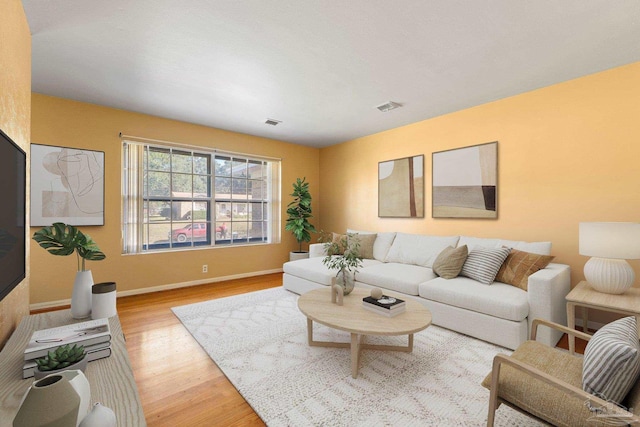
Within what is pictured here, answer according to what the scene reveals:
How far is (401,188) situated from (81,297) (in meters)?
3.98

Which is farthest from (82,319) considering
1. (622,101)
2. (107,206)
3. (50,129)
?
(622,101)

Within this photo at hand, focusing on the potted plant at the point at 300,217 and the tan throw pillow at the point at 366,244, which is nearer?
the tan throw pillow at the point at 366,244

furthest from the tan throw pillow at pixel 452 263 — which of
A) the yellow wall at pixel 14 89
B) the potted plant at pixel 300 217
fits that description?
the yellow wall at pixel 14 89

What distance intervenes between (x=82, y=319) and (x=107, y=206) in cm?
250

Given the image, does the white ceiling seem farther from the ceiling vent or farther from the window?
the window

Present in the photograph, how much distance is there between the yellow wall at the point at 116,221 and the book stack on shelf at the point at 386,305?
10.5 ft

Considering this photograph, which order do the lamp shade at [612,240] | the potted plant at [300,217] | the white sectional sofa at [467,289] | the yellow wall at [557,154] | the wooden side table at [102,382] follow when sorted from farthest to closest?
1. the potted plant at [300,217]
2. the yellow wall at [557,154]
3. the white sectional sofa at [467,289]
4. the lamp shade at [612,240]
5. the wooden side table at [102,382]

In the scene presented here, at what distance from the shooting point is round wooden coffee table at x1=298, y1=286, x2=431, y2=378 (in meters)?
1.90

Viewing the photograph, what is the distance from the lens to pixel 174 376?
2033 millimetres

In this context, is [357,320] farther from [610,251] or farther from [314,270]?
[610,251]

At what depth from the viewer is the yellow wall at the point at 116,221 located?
335 centimetres

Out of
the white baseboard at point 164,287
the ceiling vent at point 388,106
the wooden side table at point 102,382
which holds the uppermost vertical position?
the ceiling vent at point 388,106

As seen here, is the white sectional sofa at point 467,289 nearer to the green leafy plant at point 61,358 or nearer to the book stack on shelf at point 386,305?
the book stack on shelf at point 386,305

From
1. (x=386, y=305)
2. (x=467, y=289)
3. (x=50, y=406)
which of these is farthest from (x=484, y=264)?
(x=50, y=406)
